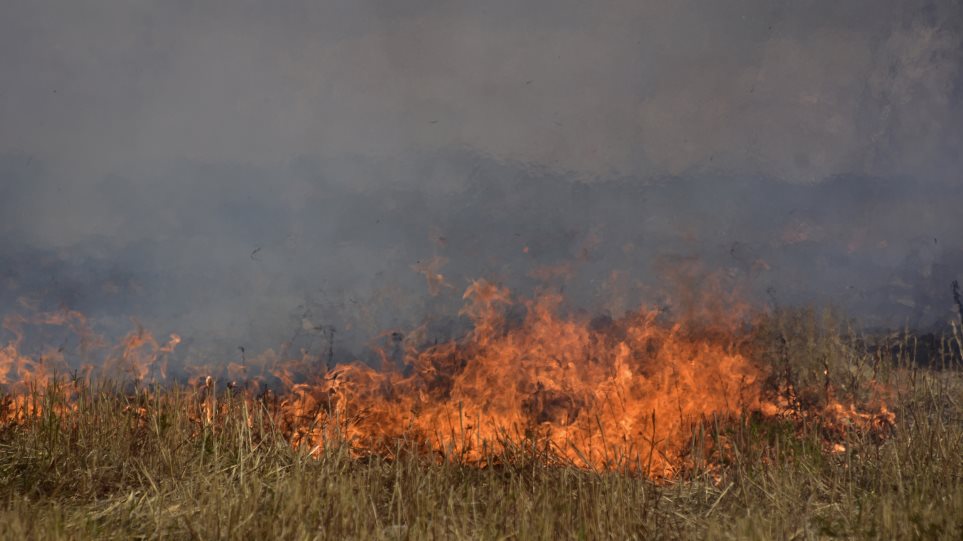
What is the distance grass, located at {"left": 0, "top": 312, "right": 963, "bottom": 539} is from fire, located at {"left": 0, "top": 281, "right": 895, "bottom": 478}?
445 millimetres

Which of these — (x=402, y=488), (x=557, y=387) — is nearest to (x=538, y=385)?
(x=557, y=387)

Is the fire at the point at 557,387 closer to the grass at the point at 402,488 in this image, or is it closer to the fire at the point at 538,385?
the fire at the point at 538,385

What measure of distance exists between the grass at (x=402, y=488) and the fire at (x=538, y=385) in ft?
1.46

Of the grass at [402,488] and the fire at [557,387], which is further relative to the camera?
the fire at [557,387]

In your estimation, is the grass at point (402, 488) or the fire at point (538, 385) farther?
the fire at point (538, 385)

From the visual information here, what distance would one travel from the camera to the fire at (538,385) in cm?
845

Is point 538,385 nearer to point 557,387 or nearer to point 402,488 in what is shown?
point 557,387

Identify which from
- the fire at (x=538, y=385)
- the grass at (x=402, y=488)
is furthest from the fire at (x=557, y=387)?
the grass at (x=402, y=488)

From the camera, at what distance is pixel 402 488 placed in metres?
6.36

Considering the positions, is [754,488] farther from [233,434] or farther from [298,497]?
[233,434]

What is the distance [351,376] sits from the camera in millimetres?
9219

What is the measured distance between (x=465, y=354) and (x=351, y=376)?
1399mm

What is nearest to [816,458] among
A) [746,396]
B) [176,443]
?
[746,396]

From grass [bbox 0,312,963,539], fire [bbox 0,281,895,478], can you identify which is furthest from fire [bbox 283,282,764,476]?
grass [bbox 0,312,963,539]
